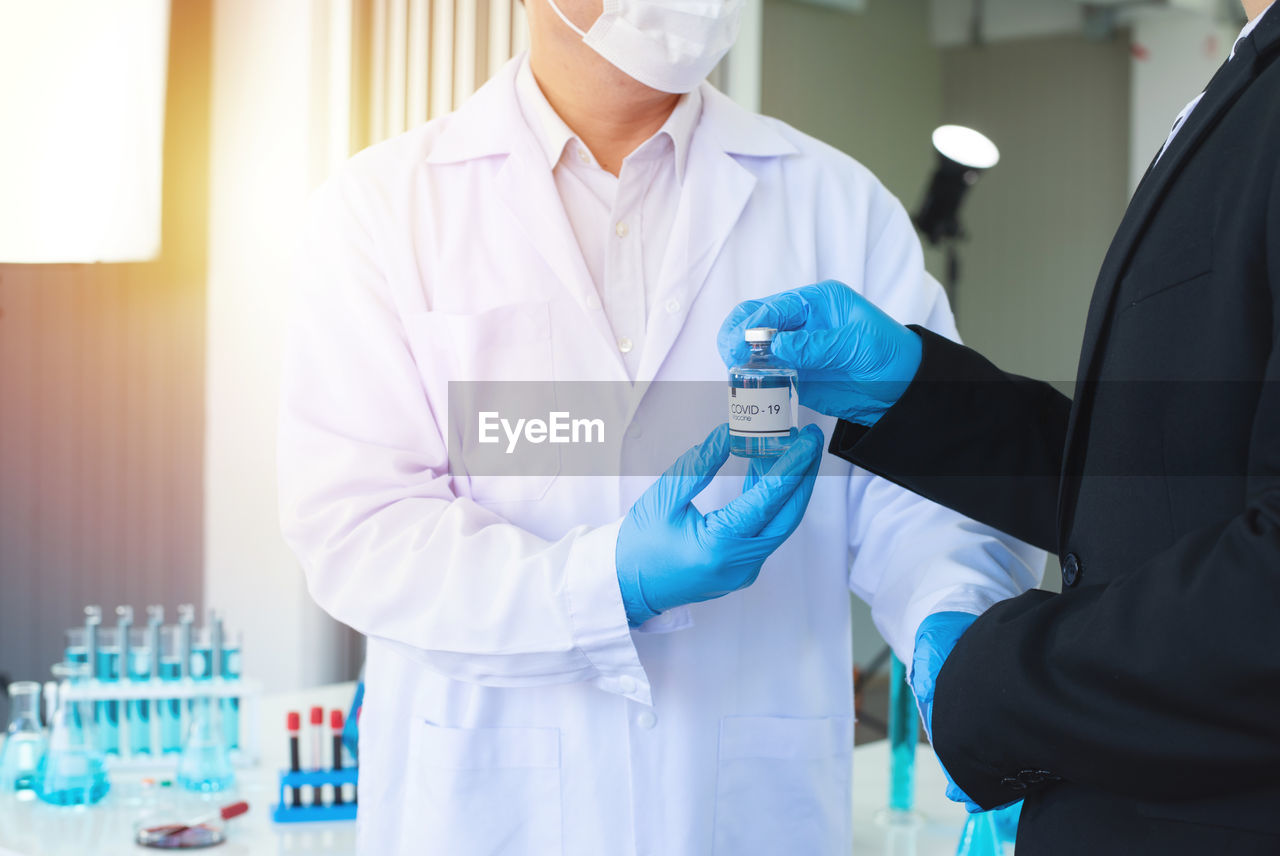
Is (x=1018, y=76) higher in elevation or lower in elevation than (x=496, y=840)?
higher

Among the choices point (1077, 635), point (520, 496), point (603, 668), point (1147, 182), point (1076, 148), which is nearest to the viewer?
point (1077, 635)

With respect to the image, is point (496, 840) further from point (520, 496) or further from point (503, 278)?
point (503, 278)

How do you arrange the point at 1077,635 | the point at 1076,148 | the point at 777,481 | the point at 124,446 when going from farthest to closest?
the point at 1076,148 < the point at 124,446 < the point at 777,481 < the point at 1077,635

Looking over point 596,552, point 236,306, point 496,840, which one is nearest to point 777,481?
point 596,552

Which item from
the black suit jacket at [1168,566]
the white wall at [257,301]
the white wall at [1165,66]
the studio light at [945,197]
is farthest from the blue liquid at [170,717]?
the white wall at [1165,66]

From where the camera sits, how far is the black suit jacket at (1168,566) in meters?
0.74

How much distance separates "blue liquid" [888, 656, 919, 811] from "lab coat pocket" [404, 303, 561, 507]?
78 centimetres

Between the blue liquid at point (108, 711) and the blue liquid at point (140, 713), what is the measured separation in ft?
0.07

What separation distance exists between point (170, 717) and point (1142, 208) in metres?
1.79

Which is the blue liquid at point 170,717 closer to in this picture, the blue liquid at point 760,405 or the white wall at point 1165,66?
the blue liquid at point 760,405

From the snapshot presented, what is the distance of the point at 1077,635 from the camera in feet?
2.60

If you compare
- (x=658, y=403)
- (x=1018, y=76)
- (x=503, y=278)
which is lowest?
(x=658, y=403)

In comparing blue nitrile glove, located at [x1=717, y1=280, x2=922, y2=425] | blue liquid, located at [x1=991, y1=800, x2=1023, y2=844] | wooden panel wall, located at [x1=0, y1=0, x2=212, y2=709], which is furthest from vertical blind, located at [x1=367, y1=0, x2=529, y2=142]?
blue liquid, located at [x1=991, y1=800, x2=1023, y2=844]

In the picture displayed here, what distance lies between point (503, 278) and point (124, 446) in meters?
1.62
